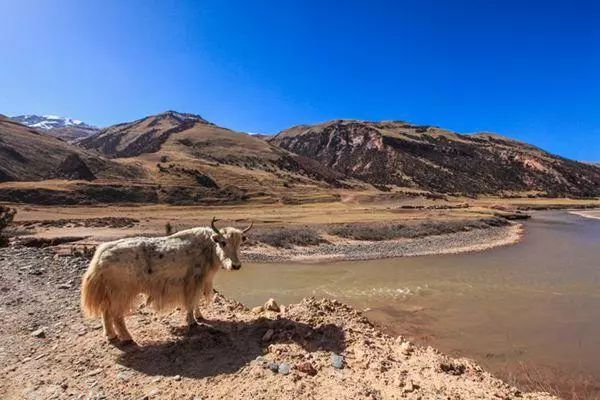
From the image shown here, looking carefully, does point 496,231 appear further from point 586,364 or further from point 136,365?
point 136,365

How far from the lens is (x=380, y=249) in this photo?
30188mm

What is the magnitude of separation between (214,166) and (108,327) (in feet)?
274

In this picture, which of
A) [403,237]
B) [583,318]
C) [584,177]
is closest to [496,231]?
[403,237]

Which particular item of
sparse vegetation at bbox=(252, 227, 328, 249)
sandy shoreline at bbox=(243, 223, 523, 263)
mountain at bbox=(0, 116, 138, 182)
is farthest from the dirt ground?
mountain at bbox=(0, 116, 138, 182)

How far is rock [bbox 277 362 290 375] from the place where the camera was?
19.3 ft

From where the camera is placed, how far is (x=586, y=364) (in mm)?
10117

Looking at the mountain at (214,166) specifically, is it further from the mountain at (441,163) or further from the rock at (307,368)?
the rock at (307,368)

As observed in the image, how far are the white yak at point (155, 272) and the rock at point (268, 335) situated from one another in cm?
124

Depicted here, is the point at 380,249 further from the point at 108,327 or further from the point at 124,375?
the point at 124,375

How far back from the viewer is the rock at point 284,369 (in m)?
5.88

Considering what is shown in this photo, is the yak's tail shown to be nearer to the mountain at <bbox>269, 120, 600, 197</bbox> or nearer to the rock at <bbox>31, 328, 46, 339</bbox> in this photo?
the rock at <bbox>31, 328, 46, 339</bbox>

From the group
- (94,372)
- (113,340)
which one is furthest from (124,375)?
(113,340)

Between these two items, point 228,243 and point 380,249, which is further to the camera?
point 380,249

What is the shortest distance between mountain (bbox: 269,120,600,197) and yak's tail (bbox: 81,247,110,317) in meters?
107
